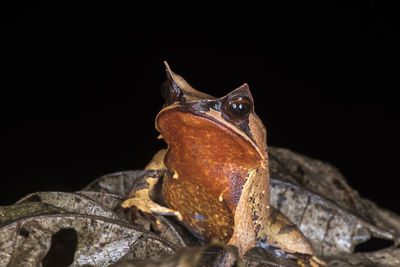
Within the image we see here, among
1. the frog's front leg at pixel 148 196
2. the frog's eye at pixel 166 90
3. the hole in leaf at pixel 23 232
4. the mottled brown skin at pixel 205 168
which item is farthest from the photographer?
the frog's front leg at pixel 148 196

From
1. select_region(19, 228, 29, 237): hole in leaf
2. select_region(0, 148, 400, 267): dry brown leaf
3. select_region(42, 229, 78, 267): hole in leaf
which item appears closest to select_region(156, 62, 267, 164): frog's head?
select_region(0, 148, 400, 267): dry brown leaf

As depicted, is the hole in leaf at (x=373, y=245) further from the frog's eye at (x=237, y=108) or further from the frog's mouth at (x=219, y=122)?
the frog's eye at (x=237, y=108)

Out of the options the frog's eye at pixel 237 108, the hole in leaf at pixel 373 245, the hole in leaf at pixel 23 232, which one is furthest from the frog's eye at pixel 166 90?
the hole in leaf at pixel 373 245

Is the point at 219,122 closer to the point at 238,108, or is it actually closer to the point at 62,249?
the point at 238,108

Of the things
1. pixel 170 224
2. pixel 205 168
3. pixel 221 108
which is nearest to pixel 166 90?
pixel 221 108

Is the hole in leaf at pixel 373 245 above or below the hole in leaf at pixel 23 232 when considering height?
below
